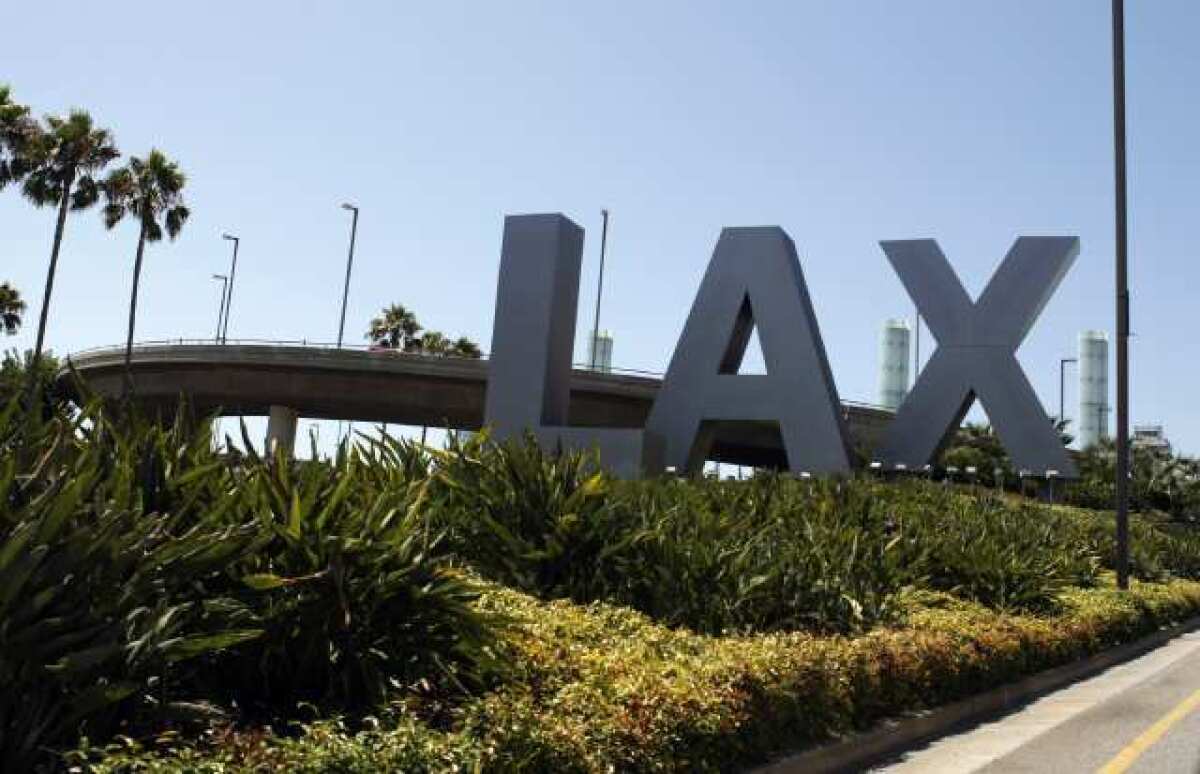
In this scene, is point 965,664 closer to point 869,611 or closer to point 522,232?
point 869,611

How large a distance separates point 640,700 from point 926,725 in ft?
13.0

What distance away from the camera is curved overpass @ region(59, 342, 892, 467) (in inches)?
1900

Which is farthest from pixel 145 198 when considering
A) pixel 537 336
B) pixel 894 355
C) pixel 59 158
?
pixel 894 355

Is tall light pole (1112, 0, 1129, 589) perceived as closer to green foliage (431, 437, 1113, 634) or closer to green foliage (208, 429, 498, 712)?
green foliage (431, 437, 1113, 634)

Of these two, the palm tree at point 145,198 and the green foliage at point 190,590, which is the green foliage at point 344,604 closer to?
the green foliage at point 190,590


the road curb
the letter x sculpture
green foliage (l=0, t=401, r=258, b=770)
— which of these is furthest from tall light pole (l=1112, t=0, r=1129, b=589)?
green foliage (l=0, t=401, r=258, b=770)

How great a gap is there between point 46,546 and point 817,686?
5.66 m

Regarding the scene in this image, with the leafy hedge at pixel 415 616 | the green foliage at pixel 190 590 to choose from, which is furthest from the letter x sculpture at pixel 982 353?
the green foliage at pixel 190 590

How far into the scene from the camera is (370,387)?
163ft

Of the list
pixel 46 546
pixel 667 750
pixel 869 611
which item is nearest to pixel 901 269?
pixel 869 611

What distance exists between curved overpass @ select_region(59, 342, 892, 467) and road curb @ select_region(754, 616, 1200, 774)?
32.0 metres

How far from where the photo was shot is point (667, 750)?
20.8 feet

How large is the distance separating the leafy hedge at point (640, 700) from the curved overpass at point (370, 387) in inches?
1392

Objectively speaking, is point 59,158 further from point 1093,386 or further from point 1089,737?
point 1093,386
